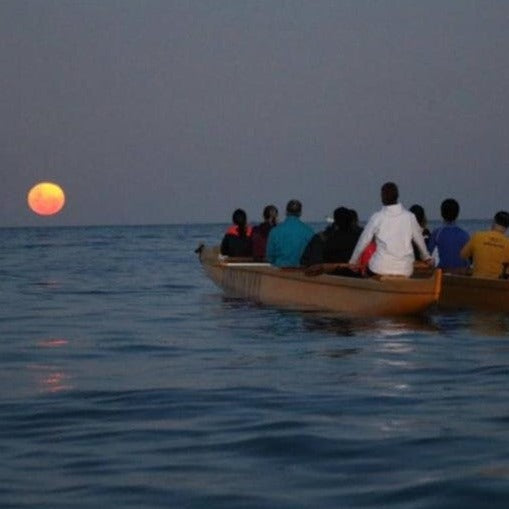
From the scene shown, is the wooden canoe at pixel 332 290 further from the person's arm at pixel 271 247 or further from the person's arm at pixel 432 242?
the person's arm at pixel 432 242

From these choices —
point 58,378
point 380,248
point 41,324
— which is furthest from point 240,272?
point 58,378

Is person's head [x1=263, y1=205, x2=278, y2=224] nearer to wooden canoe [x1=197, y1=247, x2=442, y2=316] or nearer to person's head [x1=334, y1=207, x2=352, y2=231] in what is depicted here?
wooden canoe [x1=197, y1=247, x2=442, y2=316]

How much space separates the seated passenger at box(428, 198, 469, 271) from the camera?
844 inches

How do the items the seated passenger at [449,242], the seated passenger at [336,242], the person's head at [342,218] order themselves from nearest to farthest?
the person's head at [342,218] < the seated passenger at [336,242] < the seated passenger at [449,242]

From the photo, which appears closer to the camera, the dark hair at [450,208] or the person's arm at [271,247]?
the dark hair at [450,208]

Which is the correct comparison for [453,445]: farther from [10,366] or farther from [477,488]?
[10,366]

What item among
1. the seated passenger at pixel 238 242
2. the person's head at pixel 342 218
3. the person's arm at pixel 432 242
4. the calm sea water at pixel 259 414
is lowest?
the calm sea water at pixel 259 414

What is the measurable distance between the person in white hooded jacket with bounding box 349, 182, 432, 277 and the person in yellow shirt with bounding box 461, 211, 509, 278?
184 cm

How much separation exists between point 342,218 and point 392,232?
2414mm

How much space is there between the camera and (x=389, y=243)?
18.1 m

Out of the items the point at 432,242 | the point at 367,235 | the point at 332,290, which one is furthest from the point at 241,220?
the point at 367,235

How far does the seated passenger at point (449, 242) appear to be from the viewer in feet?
70.3

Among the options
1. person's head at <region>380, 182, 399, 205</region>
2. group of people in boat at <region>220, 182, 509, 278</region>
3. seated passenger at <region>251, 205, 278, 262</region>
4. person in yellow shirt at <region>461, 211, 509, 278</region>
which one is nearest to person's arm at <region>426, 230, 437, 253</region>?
group of people in boat at <region>220, 182, 509, 278</region>

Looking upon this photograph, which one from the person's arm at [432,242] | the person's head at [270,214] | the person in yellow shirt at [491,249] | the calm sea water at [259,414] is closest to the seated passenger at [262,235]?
the person's head at [270,214]
